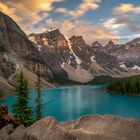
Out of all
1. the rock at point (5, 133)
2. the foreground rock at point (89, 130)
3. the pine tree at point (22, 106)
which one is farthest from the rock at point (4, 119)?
the pine tree at point (22, 106)

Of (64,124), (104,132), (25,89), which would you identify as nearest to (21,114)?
(25,89)

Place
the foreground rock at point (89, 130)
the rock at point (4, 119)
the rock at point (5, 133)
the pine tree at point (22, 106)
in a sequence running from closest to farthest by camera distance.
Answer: the foreground rock at point (89, 130) < the rock at point (5, 133) < the rock at point (4, 119) < the pine tree at point (22, 106)

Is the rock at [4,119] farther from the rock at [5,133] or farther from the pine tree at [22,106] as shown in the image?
the pine tree at [22,106]

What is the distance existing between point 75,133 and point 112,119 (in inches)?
80.5

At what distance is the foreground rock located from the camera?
1273 centimetres

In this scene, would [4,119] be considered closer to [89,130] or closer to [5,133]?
[5,133]

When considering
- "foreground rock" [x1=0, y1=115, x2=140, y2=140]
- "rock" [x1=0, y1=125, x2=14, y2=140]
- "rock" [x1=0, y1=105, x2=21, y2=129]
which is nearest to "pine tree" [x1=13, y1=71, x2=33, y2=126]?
"rock" [x1=0, y1=105, x2=21, y2=129]

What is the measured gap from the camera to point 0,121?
1036 inches

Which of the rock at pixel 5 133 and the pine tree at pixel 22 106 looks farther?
the pine tree at pixel 22 106

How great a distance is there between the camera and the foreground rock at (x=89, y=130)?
1273 cm

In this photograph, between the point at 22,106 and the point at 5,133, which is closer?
the point at 5,133

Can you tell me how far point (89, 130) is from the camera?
14.0 m

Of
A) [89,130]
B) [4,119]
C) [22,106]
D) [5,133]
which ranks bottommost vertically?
[22,106]

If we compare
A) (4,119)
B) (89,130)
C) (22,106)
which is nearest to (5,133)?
(89,130)
